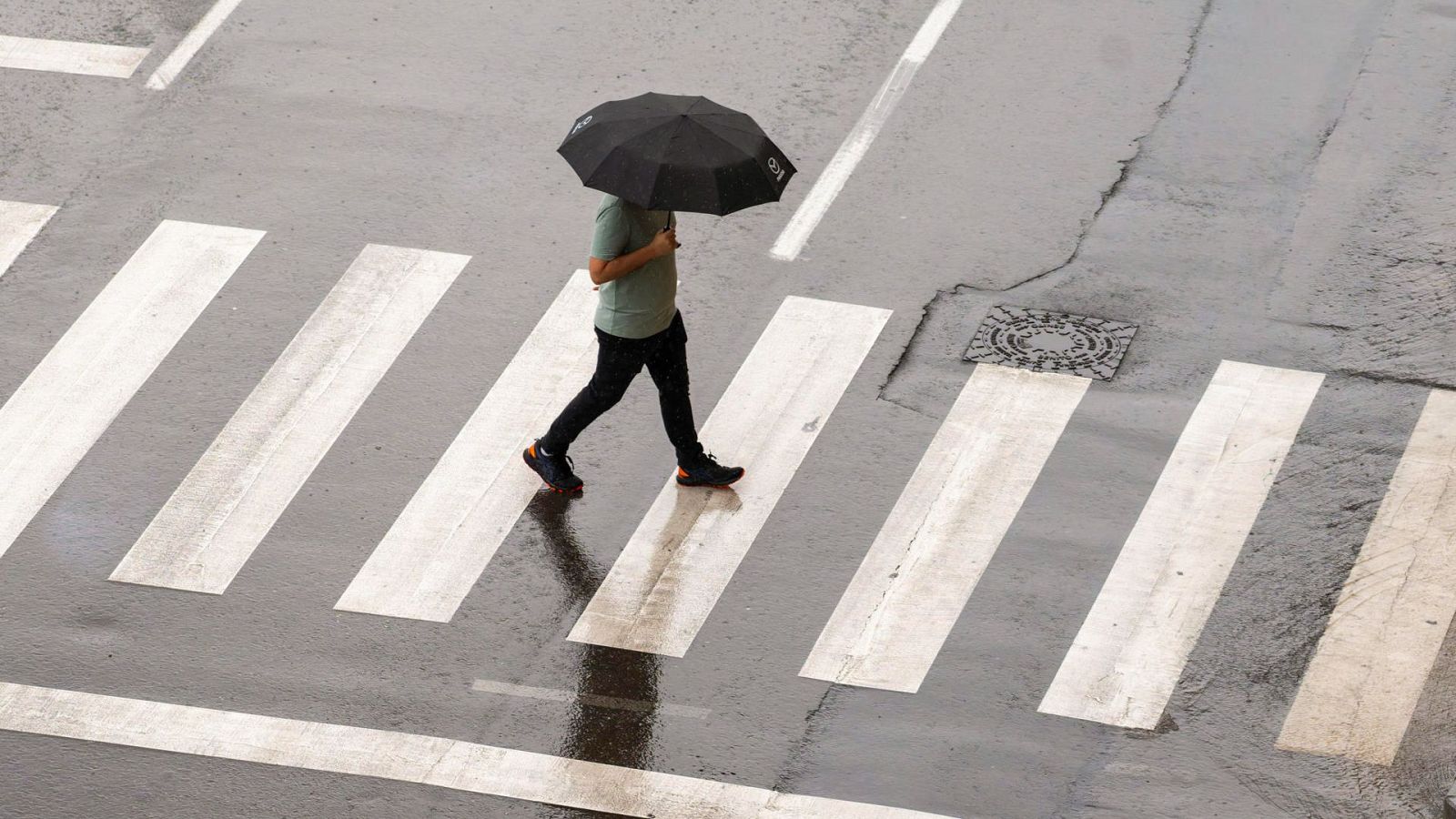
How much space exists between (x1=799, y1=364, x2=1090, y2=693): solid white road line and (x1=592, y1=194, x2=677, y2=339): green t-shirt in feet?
5.17

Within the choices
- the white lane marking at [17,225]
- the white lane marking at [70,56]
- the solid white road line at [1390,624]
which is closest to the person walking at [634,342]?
the solid white road line at [1390,624]

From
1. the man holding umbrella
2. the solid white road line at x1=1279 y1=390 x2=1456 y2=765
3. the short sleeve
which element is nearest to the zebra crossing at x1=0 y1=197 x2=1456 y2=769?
the solid white road line at x1=1279 y1=390 x2=1456 y2=765

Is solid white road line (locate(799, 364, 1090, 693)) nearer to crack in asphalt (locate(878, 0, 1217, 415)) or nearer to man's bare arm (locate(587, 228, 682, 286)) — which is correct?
crack in asphalt (locate(878, 0, 1217, 415))

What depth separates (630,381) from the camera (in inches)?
371

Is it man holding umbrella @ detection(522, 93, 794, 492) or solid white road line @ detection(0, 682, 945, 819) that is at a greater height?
man holding umbrella @ detection(522, 93, 794, 492)

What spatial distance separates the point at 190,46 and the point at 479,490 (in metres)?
5.43

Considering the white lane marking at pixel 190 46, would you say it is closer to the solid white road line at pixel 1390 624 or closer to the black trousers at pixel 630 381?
the black trousers at pixel 630 381

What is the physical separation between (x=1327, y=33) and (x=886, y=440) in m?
5.40

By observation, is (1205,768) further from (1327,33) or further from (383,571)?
(1327,33)

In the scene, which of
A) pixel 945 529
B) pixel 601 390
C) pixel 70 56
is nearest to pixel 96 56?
pixel 70 56

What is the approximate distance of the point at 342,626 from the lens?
8.93 m

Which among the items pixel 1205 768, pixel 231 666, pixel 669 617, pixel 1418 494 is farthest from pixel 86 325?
pixel 1418 494

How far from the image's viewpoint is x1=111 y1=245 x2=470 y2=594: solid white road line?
368 inches

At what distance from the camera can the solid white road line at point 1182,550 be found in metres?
8.50
